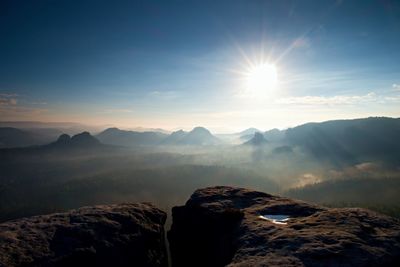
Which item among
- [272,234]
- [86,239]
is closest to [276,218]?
[272,234]

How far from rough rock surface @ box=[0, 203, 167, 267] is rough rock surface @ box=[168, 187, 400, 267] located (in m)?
4.06

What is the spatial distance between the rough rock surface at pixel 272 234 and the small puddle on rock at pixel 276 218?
1.48 feet

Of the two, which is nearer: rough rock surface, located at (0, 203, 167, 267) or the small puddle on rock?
rough rock surface, located at (0, 203, 167, 267)

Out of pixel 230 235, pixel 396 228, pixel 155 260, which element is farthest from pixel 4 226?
pixel 396 228

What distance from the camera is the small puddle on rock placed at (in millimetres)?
23947

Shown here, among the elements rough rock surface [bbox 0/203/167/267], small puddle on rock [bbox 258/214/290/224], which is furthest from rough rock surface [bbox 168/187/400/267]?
rough rock surface [bbox 0/203/167/267]

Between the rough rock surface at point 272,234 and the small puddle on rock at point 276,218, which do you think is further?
the small puddle on rock at point 276,218

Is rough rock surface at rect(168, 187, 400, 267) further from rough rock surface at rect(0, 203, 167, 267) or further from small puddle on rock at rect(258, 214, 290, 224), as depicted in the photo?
rough rock surface at rect(0, 203, 167, 267)

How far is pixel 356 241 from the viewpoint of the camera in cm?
1781

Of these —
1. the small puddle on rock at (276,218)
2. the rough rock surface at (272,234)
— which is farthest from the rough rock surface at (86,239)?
the small puddle on rock at (276,218)

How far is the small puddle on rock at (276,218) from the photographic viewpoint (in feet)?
78.6

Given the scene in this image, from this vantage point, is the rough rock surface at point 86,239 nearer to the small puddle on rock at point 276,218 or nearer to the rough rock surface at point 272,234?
the rough rock surface at point 272,234

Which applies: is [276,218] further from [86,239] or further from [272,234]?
[86,239]

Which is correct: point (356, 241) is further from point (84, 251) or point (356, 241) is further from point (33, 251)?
point (33, 251)
